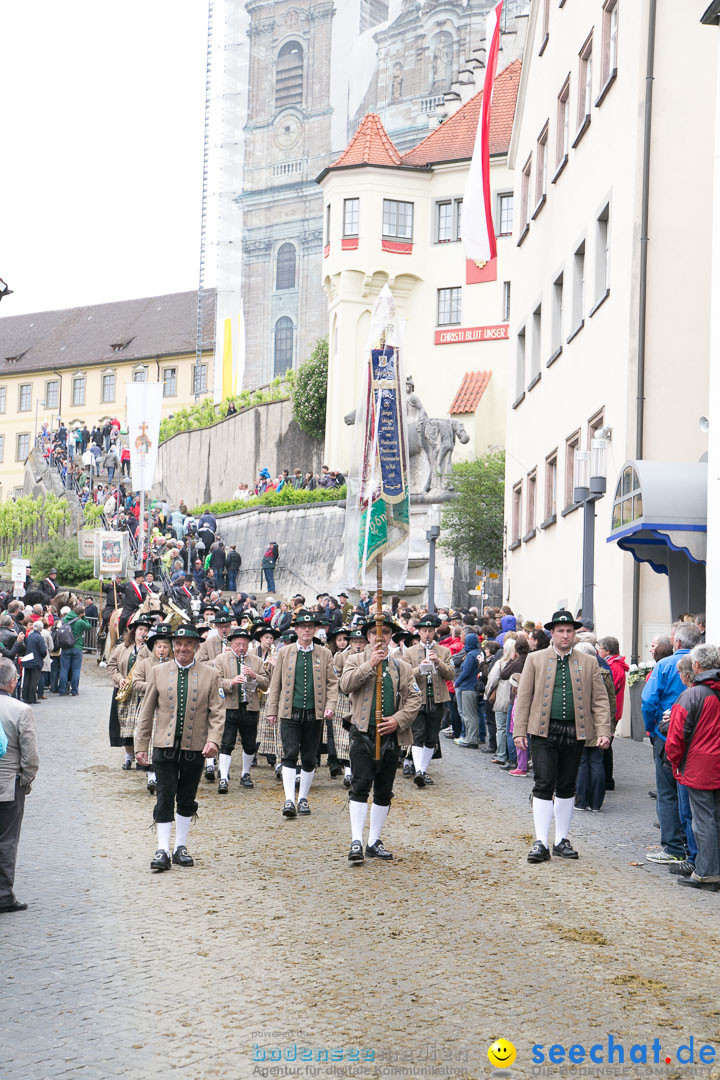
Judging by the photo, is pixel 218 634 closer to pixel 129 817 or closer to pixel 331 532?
pixel 129 817

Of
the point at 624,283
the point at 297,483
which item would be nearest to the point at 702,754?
the point at 624,283

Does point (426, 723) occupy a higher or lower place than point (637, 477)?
lower

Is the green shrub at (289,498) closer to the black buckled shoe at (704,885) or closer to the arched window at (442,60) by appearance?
the arched window at (442,60)

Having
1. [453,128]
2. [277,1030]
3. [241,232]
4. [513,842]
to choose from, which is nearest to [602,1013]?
[277,1030]

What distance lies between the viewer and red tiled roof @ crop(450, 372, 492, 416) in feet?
171

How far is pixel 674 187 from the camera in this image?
21891 mm

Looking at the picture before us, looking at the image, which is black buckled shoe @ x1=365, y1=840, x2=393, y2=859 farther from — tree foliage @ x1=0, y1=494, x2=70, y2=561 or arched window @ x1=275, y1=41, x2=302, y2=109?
arched window @ x1=275, y1=41, x2=302, y2=109

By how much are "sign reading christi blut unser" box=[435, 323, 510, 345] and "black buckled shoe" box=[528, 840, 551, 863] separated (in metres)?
43.0

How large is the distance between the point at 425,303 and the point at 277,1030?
50.0 meters

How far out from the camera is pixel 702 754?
10.3 m

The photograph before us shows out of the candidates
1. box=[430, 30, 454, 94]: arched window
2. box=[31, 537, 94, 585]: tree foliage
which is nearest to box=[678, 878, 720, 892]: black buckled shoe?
box=[31, 537, 94, 585]: tree foliage

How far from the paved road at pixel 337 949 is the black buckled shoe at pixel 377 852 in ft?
0.51

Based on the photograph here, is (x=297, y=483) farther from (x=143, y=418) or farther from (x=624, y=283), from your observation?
(x=624, y=283)

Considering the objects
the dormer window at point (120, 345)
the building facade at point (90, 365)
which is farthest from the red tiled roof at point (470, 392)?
the dormer window at point (120, 345)
